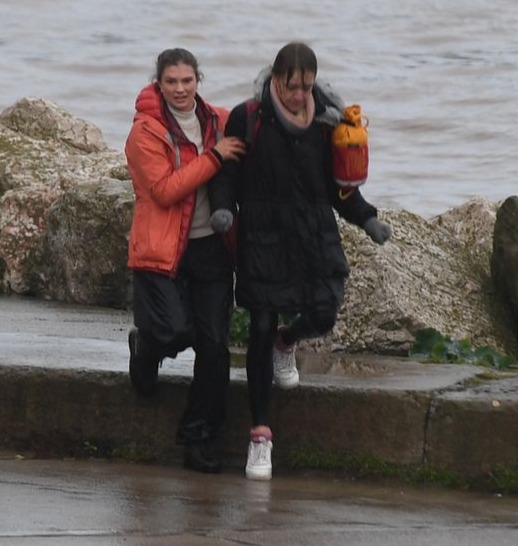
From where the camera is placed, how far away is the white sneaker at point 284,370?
6.32 metres

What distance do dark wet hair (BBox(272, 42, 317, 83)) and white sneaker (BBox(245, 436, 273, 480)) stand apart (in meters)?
1.24

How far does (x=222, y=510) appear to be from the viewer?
5.54 m

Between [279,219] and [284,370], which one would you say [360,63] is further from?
[279,219]

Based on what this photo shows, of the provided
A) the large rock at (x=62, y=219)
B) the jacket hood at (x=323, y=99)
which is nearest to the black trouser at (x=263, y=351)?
the jacket hood at (x=323, y=99)

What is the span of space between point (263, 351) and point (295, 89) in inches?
35.4

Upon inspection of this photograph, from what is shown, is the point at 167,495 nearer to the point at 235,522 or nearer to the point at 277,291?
the point at 235,522

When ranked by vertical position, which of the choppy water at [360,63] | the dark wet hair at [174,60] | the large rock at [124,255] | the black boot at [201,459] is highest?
the choppy water at [360,63]

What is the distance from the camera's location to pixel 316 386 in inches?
248

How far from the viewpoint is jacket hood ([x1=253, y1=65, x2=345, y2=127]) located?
616 centimetres

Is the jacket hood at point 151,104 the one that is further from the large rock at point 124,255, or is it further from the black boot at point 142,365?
the large rock at point 124,255

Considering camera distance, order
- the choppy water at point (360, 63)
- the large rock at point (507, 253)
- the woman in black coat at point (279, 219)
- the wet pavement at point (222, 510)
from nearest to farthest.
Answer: the wet pavement at point (222, 510) → the woman in black coat at point (279, 219) → the large rock at point (507, 253) → the choppy water at point (360, 63)

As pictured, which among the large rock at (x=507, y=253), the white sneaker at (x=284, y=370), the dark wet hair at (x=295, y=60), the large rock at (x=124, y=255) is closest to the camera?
the dark wet hair at (x=295, y=60)

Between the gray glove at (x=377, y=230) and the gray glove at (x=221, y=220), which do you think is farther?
the gray glove at (x=377, y=230)

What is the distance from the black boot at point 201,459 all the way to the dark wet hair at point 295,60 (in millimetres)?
1297
